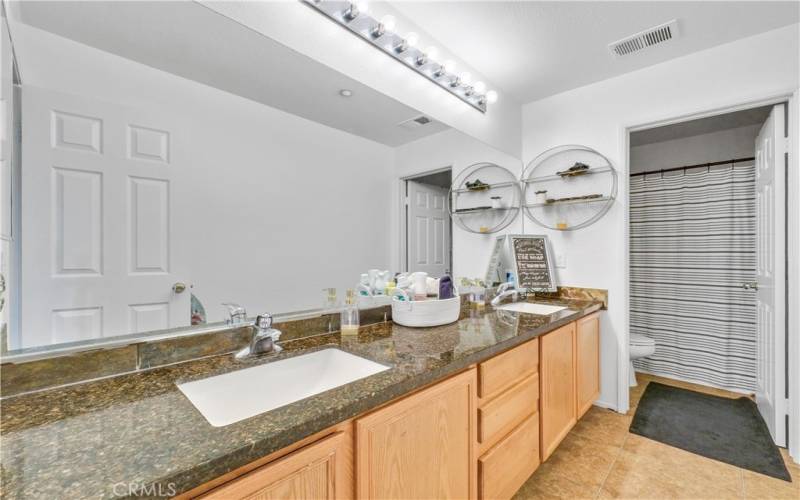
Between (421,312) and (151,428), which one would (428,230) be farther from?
(151,428)

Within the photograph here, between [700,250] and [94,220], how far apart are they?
3.72 metres

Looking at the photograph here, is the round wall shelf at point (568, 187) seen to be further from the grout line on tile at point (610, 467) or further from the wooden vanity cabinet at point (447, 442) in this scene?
the grout line on tile at point (610, 467)

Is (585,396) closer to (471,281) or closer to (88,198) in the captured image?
(471,281)

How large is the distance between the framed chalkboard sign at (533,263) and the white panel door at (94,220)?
81.2 inches

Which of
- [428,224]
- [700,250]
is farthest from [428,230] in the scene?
[700,250]

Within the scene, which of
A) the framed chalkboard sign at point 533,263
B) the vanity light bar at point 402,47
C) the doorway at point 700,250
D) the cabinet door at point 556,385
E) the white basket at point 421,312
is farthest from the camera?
the doorway at point 700,250

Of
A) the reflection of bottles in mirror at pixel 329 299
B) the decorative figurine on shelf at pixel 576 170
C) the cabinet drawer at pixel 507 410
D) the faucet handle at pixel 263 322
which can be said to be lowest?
the cabinet drawer at pixel 507 410

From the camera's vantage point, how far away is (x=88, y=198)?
0.81 meters

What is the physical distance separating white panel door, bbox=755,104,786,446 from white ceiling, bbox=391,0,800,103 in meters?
0.50

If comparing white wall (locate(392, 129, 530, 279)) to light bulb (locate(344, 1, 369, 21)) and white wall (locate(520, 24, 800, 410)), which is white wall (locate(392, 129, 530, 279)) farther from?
light bulb (locate(344, 1, 369, 21))

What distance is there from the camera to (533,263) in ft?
7.95

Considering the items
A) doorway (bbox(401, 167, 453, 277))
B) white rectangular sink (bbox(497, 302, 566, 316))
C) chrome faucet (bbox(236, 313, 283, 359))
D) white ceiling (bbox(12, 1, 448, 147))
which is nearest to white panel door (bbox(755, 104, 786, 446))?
white rectangular sink (bbox(497, 302, 566, 316))

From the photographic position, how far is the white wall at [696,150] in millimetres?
2656

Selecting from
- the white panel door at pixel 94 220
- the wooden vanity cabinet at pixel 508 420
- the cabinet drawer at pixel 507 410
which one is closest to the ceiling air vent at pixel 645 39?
the wooden vanity cabinet at pixel 508 420
